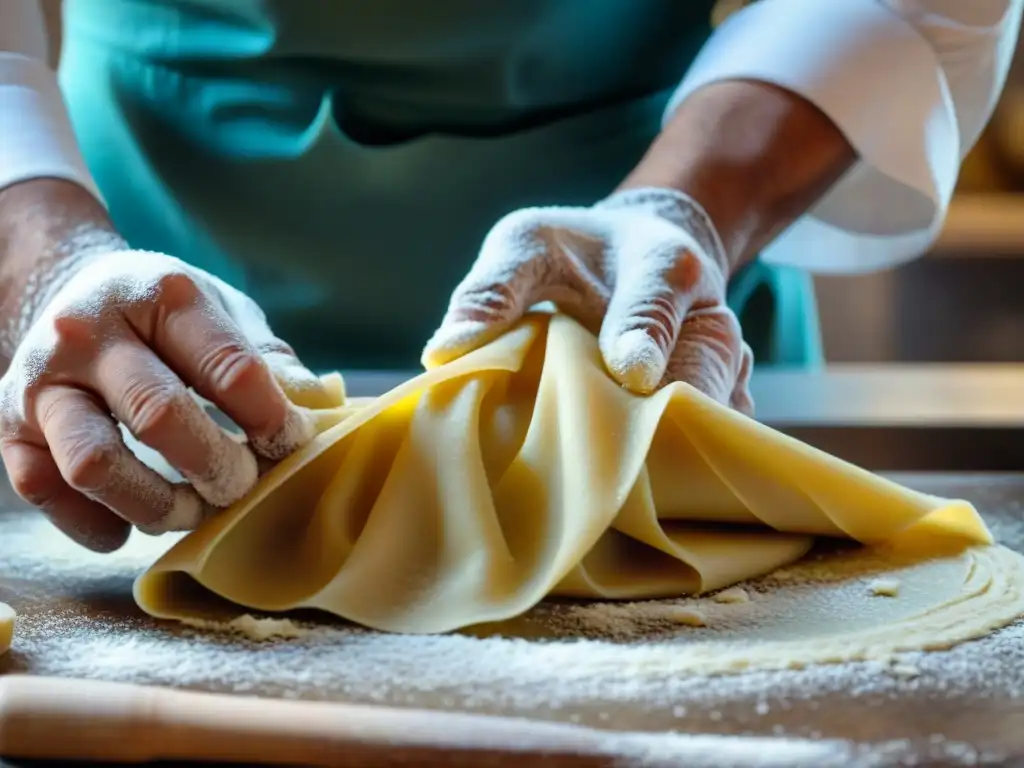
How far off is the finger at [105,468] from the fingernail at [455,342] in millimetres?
204

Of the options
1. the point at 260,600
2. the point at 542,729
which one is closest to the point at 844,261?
the point at 260,600

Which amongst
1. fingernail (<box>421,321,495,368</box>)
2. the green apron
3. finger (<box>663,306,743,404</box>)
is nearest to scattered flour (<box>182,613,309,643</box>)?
fingernail (<box>421,321,495,368</box>)

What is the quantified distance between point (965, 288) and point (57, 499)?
2801 mm

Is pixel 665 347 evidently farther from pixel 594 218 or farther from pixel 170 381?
pixel 170 381

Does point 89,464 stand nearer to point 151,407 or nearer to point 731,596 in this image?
point 151,407

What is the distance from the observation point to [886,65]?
4.15 ft

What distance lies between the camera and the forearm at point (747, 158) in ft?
3.82

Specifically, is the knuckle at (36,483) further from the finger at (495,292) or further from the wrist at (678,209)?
the wrist at (678,209)

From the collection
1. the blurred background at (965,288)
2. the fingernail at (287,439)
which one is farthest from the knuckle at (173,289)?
the blurred background at (965,288)

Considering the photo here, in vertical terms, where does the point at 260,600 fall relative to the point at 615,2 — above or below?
below

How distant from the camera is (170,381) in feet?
2.46

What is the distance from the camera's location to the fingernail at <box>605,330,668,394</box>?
2.71 ft

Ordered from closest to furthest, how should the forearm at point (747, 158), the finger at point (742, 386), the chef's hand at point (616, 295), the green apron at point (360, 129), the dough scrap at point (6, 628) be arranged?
the dough scrap at point (6, 628) < the chef's hand at point (616, 295) < the finger at point (742, 386) < the forearm at point (747, 158) < the green apron at point (360, 129)

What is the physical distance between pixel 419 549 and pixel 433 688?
7.7 inches
